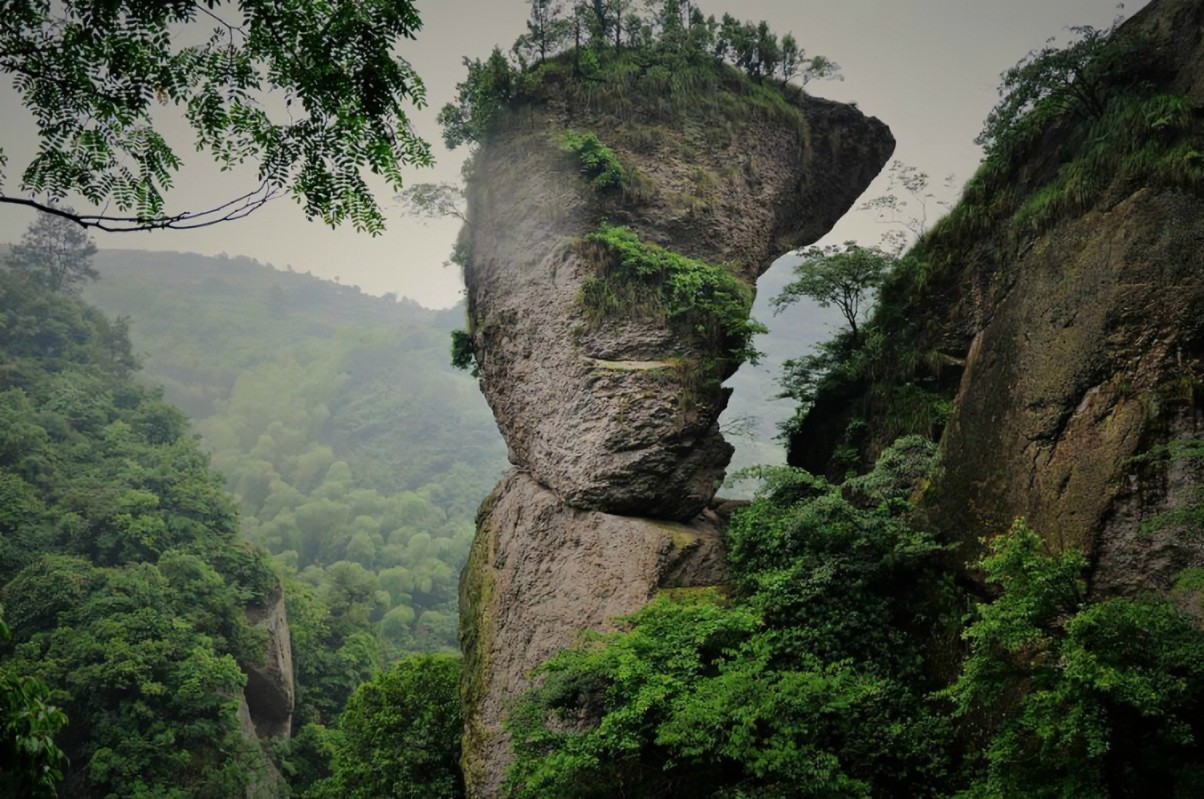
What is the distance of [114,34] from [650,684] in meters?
7.87

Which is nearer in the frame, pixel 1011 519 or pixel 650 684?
pixel 650 684

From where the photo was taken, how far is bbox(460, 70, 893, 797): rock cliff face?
12.0m

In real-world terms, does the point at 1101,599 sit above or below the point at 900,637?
above

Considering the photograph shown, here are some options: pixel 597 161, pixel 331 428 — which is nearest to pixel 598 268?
pixel 597 161

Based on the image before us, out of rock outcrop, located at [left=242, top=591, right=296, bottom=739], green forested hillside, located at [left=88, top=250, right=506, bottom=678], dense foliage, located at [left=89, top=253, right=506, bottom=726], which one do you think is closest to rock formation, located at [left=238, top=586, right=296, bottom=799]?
rock outcrop, located at [left=242, top=591, right=296, bottom=739]

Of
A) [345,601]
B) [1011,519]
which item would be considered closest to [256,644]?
[345,601]

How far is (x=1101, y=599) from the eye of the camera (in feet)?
25.6

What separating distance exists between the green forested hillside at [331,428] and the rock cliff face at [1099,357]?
93.3 feet

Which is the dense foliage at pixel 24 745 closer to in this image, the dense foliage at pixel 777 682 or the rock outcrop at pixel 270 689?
the dense foliage at pixel 777 682

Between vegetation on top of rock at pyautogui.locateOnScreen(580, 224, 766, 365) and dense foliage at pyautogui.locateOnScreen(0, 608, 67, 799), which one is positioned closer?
dense foliage at pyautogui.locateOnScreen(0, 608, 67, 799)

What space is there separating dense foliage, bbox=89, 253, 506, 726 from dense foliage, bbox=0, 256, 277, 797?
20.7 feet

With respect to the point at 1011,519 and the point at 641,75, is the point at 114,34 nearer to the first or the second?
the point at 1011,519

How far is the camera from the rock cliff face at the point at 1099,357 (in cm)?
801

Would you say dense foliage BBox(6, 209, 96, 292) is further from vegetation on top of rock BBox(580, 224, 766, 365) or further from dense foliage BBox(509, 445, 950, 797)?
dense foliage BBox(509, 445, 950, 797)
